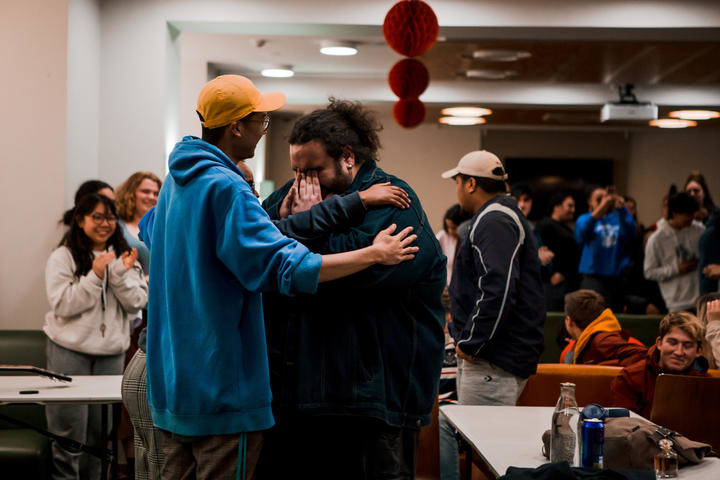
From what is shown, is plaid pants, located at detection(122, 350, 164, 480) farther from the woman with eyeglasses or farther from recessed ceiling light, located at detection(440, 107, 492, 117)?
recessed ceiling light, located at detection(440, 107, 492, 117)

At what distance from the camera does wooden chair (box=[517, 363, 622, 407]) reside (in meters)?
3.42

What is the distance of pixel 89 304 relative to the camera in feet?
13.0

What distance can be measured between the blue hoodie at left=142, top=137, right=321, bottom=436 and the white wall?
305cm

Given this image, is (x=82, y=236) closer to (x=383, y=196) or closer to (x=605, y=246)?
(x=383, y=196)

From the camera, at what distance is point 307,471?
75.8 inches

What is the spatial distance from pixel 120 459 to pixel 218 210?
340cm

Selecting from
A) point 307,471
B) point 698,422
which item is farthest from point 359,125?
point 698,422

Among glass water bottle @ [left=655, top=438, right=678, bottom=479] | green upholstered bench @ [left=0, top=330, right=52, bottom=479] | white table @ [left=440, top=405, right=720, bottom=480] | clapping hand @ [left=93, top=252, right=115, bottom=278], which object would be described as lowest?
green upholstered bench @ [left=0, top=330, right=52, bottom=479]

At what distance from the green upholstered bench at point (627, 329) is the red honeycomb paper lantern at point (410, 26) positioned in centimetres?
216

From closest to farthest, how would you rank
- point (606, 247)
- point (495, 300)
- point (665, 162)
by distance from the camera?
1. point (495, 300)
2. point (606, 247)
3. point (665, 162)

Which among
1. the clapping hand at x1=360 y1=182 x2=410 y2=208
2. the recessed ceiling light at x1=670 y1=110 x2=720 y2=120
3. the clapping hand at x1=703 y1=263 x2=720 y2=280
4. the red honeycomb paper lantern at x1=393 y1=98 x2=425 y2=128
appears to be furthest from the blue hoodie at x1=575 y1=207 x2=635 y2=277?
the clapping hand at x1=360 y1=182 x2=410 y2=208

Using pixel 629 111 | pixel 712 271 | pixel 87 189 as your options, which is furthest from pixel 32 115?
pixel 629 111

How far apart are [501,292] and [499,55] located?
4.96 m

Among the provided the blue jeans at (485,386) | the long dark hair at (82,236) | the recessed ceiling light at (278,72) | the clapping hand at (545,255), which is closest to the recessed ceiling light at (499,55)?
the clapping hand at (545,255)
